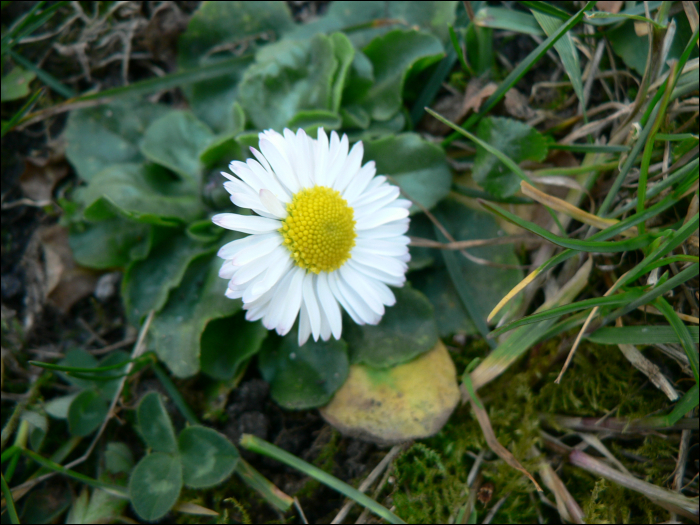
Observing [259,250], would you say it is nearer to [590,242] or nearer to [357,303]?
[357,303]

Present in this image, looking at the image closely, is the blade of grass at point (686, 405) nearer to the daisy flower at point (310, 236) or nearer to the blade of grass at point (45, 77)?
the daisy flower at point (310, 236)

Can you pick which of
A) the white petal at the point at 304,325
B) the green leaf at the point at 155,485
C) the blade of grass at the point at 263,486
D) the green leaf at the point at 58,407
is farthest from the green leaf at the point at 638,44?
the green leaf at the point at 58,407

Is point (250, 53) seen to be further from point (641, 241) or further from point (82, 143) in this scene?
point (641, 241)

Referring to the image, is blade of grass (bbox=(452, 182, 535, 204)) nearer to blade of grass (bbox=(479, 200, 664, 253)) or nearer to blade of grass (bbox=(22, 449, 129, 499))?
blade of grass (bbox=(479, 200, 664, 253))

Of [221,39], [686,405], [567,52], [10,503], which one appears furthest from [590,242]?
[10,503]

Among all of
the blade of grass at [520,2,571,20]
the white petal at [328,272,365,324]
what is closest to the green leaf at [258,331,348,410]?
the white petal at [328,272,365,324]

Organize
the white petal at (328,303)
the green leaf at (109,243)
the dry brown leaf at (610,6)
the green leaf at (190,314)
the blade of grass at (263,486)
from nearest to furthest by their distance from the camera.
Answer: the white petal at (328,303) < the blade of grass at (263,486) < the green leaf at (190,314) < the dry brown leaf at (610,6) < the green leaf at (109,243)
